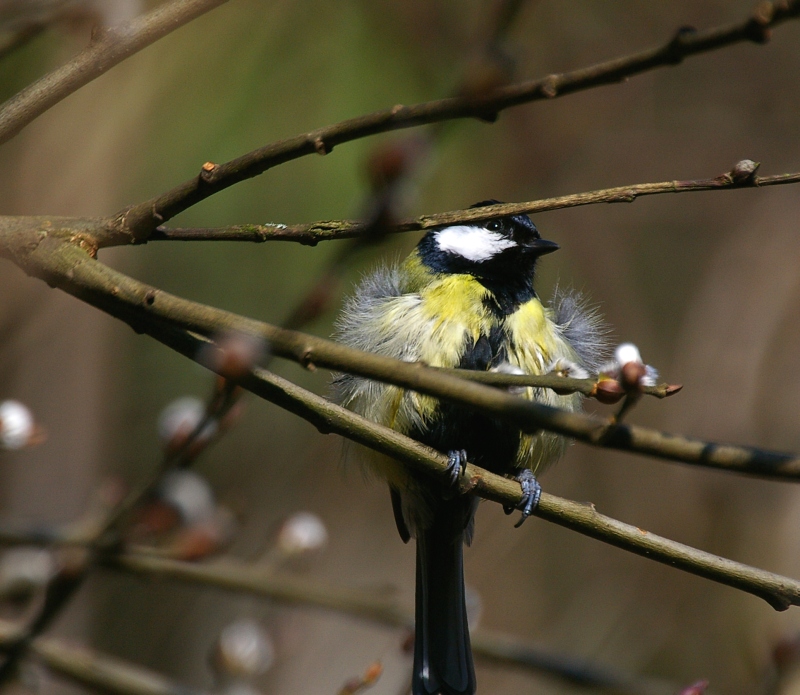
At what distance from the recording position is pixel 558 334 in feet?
7.59

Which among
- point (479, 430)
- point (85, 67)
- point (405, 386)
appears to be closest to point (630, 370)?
point (405, 386)

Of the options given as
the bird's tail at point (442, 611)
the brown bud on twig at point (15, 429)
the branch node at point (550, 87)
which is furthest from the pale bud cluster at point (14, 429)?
the branch node at point (550, 87)

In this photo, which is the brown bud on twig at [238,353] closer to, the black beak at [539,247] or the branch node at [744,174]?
the branch node at [744,174]

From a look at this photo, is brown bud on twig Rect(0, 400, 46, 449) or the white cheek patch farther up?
the white cheek patch

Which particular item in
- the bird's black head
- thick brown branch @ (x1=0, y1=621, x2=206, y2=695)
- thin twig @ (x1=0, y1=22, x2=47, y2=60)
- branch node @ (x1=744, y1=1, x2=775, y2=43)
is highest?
the bird's black head

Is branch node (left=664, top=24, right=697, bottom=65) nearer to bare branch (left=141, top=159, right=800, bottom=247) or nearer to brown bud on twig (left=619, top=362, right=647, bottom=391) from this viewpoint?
bare branch (left=141, top=159, right=800, bottom=247)

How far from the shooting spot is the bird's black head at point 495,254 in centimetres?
227

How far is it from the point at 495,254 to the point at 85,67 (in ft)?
4.38

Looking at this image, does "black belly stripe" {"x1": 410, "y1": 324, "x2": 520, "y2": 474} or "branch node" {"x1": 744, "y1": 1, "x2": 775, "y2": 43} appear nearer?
"branch node" {"x1": 744, "y1": 1, "x2": 775, "y2": 43}

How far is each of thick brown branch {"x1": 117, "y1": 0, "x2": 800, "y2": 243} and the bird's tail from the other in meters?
1.42

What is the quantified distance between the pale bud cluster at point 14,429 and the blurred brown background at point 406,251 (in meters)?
1.21

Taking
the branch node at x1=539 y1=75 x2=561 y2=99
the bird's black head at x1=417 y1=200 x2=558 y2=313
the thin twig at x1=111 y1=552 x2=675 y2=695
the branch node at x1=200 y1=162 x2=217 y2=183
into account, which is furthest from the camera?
the bird's black head at x1=417 y1=200 x2=558 y2=313

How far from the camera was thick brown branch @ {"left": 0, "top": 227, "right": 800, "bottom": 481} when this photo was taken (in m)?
0.93

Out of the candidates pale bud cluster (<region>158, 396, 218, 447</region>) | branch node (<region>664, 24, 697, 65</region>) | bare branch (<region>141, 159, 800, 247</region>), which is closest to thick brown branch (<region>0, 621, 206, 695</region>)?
pale bud cluster (<region>158, 396, 218, 447</region>)
